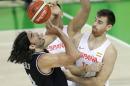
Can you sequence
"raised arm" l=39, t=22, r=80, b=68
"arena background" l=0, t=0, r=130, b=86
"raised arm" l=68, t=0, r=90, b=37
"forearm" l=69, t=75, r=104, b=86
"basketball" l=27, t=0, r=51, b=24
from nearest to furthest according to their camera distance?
"raised arm" l=39, t=22, r=80, b=68 → "basketball" l=27, t=0, r=51, b=24 → "forearm" l=69, t=75, r=104, b=86 → "raised arm" l=68, t=0, r=90, b=37 → "arena background" l=0, t=0, r=130, b=86

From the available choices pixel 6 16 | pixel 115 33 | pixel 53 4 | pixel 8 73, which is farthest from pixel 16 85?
pixel 6 16

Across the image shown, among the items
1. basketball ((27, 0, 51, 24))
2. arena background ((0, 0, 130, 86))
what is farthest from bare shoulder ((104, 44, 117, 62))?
arena background ((0, 0, 130, 86))

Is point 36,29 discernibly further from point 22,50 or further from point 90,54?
point 22,50

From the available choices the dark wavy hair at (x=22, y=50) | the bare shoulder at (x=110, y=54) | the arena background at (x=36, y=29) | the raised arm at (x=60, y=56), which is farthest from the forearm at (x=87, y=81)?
the arena background at (x=36, y=29)

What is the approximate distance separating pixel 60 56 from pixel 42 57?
20 centimetres

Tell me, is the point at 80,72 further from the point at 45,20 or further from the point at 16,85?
the point at 16,85

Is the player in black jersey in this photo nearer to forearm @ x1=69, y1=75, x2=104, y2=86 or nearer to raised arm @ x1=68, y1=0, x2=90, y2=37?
forearm @ x1=69, y1=75, x2=104, y2=86

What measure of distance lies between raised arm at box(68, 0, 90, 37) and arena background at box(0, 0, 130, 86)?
3.81 metres

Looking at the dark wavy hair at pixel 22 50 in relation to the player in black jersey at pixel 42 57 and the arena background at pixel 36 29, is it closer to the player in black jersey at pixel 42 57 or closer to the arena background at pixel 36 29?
the player in black jersey at pixel 42 57

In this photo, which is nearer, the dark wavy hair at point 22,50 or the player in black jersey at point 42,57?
the player in black jersey at point 42,57

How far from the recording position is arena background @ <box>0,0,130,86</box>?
401 inches

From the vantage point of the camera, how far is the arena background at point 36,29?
10.2m

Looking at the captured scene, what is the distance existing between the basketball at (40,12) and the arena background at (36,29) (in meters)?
4.62

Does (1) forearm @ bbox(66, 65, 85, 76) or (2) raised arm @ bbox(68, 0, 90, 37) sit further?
(2) raised arm @ bbox(68, 0, 90, 37)
